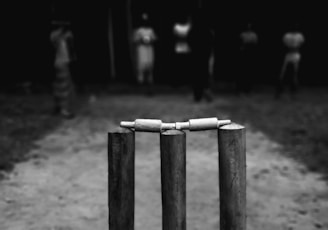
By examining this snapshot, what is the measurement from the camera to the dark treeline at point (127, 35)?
57.9 ft

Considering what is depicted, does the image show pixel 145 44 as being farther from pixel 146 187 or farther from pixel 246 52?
pixel 146 187

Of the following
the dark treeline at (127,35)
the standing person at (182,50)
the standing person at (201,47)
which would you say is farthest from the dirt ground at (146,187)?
the dark treeline at (127,35)

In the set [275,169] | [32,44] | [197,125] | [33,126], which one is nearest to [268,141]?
[275,169]

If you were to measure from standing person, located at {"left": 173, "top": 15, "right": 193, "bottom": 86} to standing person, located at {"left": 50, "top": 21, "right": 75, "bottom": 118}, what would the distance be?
3882mm

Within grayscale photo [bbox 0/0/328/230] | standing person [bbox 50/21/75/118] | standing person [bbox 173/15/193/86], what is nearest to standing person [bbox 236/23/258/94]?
grayscale photo [bbox 0/0/328/230]

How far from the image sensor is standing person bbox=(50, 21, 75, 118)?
9.91 meters

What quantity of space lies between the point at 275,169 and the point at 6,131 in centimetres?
474

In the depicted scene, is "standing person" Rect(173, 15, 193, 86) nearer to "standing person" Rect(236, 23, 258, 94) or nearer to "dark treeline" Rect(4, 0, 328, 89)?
"dark treeline" Rect(4, 0, 328, 89)

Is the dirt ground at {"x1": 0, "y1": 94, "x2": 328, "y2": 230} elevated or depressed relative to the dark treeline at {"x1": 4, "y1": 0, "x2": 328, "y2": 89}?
depressed

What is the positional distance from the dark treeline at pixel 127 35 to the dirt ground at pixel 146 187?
9043mm

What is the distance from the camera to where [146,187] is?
5867 mm

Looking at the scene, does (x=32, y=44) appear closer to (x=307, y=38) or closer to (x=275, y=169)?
(x=307, y=38)

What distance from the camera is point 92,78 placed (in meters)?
18.3

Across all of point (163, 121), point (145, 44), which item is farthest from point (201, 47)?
point (163, 121)
